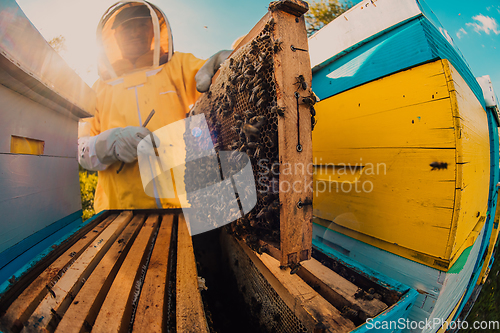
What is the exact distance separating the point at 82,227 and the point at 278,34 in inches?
79.2

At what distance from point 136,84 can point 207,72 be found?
4.53 feet

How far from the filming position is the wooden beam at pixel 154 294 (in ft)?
2.47

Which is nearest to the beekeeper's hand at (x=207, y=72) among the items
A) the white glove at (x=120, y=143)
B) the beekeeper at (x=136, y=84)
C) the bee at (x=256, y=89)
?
the bee at (x=256, y=89)

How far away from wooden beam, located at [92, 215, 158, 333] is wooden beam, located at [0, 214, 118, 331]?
0.31 metres

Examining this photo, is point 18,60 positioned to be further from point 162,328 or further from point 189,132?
point 162,328

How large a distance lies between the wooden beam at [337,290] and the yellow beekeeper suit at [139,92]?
1.87 meters

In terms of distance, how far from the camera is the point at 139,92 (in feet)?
7.86

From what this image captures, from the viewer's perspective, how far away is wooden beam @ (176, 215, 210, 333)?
2.49 ft

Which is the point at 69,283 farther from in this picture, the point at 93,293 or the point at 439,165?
the point at 439,165

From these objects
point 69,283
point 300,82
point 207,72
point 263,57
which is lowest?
point 69,283

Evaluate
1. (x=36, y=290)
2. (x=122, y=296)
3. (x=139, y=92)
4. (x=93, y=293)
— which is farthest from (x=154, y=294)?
(x=139, y=92)

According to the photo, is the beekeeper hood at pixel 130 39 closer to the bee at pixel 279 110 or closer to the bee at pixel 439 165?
the bee at pixel 279 110

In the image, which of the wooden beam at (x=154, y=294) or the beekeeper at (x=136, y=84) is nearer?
the wooden beam at (x=154, y=294)

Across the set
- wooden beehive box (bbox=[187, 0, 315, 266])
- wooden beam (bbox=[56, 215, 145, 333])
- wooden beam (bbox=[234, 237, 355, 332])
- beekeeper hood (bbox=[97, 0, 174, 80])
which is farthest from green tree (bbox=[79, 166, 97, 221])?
wooden beehive box (bbox=[187, 0, 315, 266])
